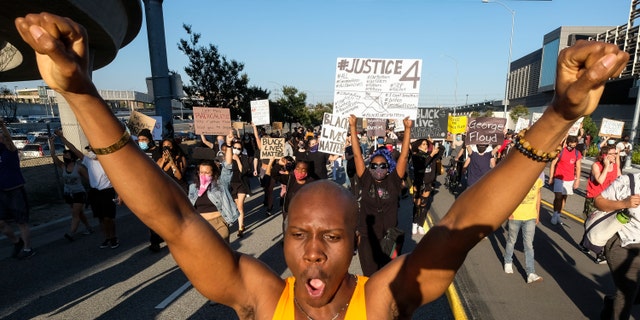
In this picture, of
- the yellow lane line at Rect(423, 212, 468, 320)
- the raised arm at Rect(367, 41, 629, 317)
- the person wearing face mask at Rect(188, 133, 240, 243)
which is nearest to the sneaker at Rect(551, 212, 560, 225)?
the yellow lane line at Rect(423, 212, 468, 320)

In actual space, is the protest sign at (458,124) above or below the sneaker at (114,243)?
above

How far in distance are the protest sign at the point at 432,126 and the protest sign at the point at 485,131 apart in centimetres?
144

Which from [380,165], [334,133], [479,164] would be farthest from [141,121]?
[479,164]

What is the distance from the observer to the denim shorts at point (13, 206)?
226 inches

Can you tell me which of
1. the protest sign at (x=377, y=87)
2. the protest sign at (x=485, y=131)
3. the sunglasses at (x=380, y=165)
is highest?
the protest sign at (x=377, y=87)

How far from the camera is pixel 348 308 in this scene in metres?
1.46

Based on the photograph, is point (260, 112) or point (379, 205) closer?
point (379, 205)

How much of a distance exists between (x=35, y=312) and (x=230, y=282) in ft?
14.3

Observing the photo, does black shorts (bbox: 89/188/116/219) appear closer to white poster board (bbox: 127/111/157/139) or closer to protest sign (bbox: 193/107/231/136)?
protest sign (bbox: 193/107/231/136)

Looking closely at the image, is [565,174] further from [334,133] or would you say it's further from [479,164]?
[334,133]

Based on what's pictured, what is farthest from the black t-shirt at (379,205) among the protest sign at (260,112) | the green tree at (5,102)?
the green tree at (5,102)

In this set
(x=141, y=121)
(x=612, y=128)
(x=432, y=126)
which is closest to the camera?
(x=432, y=126)

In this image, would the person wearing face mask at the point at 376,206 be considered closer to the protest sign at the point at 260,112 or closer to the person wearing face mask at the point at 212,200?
the person wearing face mask at the point at 212,200

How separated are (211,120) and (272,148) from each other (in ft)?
8.30
